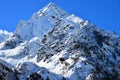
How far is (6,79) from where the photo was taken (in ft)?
652

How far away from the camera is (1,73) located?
7721 inches

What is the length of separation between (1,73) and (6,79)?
4765 mm
